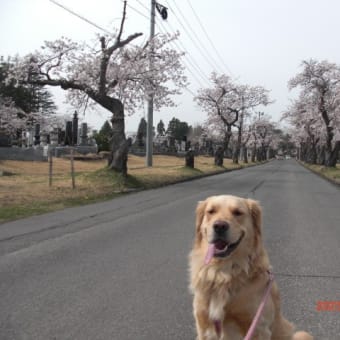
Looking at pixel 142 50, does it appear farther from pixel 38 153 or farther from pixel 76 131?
pixel 38 153

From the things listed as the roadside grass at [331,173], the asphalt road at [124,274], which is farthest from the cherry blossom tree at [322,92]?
the asphalt road at [124,274]

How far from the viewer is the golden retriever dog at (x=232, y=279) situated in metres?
3.21

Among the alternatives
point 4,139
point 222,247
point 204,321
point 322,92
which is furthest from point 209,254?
point 4,139

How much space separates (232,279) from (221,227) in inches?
14.4

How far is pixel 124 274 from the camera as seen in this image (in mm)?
7082

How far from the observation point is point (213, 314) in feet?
10.5

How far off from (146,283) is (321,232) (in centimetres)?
608

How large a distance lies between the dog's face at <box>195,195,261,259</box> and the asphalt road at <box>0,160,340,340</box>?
5.51 ft

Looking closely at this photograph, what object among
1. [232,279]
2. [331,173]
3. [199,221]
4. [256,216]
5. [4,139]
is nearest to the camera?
[232,279]

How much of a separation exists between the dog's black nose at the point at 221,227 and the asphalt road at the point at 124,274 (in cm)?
185

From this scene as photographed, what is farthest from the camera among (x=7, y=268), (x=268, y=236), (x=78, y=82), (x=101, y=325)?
(x=78, y=82)

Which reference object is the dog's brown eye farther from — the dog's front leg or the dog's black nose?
the dog's front leg

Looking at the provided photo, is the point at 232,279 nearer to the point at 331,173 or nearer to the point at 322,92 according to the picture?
the point at 331,173

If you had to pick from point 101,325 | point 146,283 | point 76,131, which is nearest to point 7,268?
point 146,283
